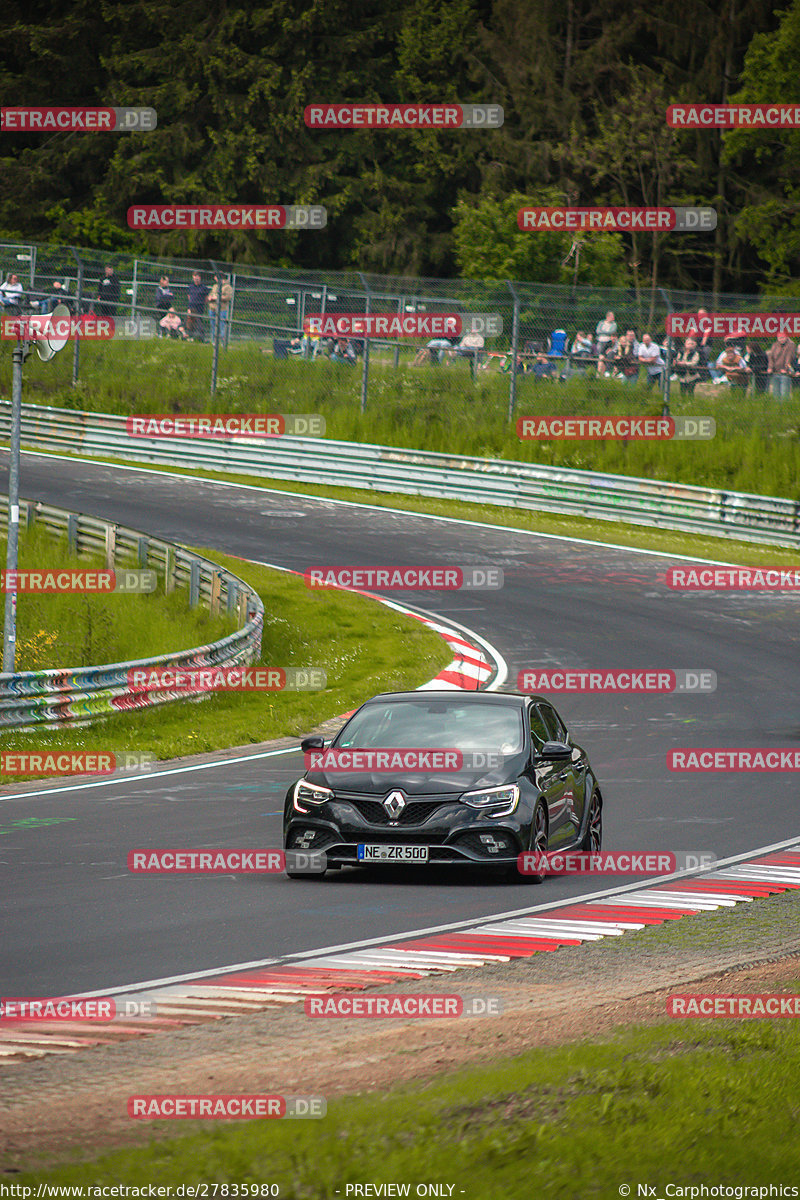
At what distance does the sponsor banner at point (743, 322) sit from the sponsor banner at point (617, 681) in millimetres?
14491

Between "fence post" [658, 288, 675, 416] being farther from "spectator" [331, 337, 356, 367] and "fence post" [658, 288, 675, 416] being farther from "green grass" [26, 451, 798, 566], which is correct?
"spectator" [331, 337, 356, 367]

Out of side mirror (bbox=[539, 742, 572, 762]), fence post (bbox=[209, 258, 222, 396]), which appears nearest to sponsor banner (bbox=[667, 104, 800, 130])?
fence post (bbox=[209, 258, 222, 396])

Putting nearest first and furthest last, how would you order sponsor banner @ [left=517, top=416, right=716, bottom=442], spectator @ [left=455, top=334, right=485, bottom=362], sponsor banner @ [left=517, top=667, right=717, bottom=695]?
sponsor banner @ [left=517, top=667, right=717, bottom=695]
sponsor banner @ [left=517, top=416, right=716, bottom=442]
spectator @ [left=455, top=334, right=485, bottom=362]

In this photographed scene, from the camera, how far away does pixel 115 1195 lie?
15.3ft

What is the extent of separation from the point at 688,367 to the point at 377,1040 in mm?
31641

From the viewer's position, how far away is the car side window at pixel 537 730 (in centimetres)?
1222

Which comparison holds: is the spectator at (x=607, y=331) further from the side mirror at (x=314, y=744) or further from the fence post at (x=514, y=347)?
the side mirror at (x=314, y=744)

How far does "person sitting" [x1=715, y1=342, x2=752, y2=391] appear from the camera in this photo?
3584 cm

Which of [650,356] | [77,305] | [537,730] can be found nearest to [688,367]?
[650,356]

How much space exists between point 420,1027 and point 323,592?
73.9ft

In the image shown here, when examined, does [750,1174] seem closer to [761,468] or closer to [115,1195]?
[115,1195]

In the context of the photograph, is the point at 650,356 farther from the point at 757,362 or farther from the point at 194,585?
the point at 194,585

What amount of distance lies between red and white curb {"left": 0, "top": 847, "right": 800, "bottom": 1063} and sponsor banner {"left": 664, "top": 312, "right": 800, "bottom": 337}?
2527cm

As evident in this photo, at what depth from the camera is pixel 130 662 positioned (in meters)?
19.8
